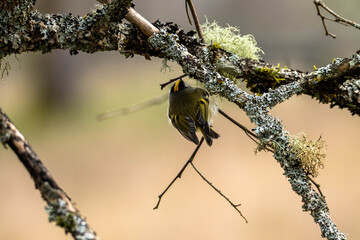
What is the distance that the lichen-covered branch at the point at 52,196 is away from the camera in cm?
54

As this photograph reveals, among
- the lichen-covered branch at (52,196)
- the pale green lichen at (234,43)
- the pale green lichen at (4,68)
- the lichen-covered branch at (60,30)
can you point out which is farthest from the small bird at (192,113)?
the lichen-covered branch at (52,196)

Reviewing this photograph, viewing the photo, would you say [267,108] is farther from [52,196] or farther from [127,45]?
[52,196]

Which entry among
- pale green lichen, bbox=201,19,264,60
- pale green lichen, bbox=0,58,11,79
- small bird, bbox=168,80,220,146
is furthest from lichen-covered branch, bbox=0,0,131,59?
small bird, bbox=168,80,220,146

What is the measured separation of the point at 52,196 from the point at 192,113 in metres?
0.70

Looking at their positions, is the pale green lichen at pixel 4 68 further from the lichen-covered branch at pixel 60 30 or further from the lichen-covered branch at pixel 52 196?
the lichen-covered branch at pixel 52 196

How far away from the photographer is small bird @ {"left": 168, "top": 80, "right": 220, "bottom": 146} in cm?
116

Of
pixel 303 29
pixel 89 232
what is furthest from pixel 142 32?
pixel 303 29

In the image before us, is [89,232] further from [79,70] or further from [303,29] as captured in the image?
[303,29]

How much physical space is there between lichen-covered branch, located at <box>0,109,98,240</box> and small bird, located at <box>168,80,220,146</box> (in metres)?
0.62

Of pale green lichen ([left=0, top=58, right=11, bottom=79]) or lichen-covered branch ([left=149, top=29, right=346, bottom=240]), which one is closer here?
lichen-covered branch ([left=149, top=29, right=346, bottom=240])

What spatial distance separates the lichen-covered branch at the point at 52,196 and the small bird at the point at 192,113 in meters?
0.62

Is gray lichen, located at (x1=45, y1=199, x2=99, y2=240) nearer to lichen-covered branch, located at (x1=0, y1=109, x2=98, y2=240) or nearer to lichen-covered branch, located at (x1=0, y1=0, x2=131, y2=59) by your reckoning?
lichen-covered branch, located at (x1=0, y1=109, x2=98, y2=240)

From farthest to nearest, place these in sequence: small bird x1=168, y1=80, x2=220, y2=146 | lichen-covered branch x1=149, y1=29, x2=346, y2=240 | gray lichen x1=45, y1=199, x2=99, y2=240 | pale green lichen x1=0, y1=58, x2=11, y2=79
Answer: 1. small bird x1=168, y1=80, x2=220, y2=146
2. pale green lichen x1=0, y1=58, x2=11, y2=79
3. lichen-covered branch x1=149, y1=29, x2=346, y2=240
4. gray lichen x1=45, y1=199, x2=99, y2=240

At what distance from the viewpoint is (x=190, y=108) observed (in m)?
1.21
